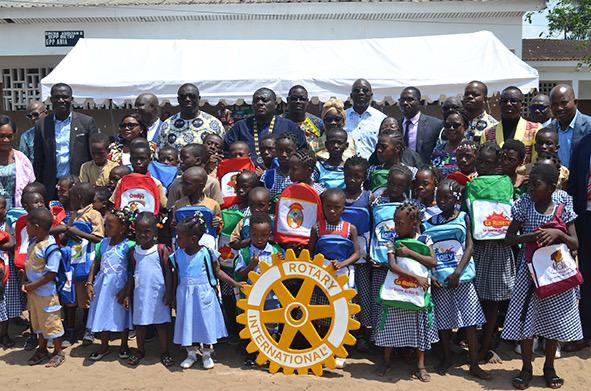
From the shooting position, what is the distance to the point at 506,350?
5.23 meters

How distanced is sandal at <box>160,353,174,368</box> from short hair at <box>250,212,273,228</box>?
1.26m

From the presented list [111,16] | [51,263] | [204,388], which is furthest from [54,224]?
[111,16]

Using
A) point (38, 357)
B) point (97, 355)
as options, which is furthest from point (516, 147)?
point (38, 357)

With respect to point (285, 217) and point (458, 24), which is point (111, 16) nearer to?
point (458, 24)

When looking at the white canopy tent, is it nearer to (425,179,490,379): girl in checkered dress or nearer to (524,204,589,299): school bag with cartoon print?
(425,179,490,379): girl in checkered dress

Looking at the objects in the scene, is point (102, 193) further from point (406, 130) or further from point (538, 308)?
point (538, 308)

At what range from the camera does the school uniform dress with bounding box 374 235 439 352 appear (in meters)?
4.58

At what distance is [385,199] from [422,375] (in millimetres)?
1337

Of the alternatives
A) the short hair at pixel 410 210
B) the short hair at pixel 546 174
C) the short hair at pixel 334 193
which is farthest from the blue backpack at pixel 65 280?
the short hair at pixel 546 174

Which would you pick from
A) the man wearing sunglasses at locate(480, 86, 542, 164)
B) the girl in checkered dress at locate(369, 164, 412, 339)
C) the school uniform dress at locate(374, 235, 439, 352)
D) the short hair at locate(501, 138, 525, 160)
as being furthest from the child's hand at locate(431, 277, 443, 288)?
the man wearing sunglasses at locate(480, 86, 542, 164)

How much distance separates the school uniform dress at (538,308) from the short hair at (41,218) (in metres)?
3.57

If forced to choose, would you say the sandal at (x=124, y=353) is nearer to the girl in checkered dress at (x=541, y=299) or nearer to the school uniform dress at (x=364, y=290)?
the school uniform dress at (x=364, y=290)

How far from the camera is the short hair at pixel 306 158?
490 centimetres

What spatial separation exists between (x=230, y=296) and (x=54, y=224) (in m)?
1.59
